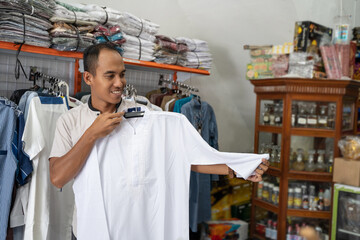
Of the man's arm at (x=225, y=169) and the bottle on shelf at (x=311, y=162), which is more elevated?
the man's arm at (x=225, y=169)

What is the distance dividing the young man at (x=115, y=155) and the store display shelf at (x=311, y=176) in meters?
2.29

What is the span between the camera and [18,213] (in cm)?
220

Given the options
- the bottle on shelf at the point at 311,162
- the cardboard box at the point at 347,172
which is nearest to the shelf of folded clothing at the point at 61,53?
the bottle on shelf at the point at 311,162

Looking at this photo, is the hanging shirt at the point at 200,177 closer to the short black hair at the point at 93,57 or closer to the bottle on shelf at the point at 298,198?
the bottle on shelf at the point at 298,198

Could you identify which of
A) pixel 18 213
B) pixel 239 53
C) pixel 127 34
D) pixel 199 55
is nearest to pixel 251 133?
pixel 239 53

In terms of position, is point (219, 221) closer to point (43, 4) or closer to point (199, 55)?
point (199, 55)

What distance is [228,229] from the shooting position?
402cm

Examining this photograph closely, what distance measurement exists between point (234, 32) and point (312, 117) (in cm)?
203

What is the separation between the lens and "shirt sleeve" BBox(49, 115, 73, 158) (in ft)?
5.46

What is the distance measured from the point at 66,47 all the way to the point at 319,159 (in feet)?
9.66

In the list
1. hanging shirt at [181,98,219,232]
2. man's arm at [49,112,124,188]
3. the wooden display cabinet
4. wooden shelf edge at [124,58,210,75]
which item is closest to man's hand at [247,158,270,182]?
man's arm at [49,112,124,188]

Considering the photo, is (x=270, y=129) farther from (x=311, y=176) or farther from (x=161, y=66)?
(x=161, y=66)

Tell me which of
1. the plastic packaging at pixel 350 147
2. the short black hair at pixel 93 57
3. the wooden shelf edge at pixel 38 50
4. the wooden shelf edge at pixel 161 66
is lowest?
the plastic packaging at pixel 350 147

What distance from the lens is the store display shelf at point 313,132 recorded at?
378 cm
